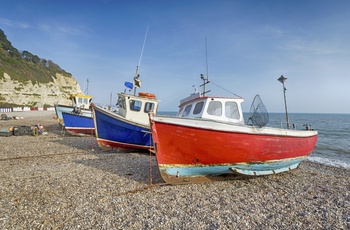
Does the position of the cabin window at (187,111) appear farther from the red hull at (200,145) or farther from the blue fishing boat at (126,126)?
the blue fishing boat at (126,126)

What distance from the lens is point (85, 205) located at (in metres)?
4.95

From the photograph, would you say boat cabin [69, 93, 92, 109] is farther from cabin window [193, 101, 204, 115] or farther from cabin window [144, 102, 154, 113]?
cabin window [193, 101, 204, 115]

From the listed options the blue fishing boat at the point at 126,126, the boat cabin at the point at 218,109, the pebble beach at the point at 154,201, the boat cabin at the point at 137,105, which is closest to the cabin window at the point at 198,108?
the boat cabin at the point at 218,109

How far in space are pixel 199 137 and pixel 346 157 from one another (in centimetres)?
1523

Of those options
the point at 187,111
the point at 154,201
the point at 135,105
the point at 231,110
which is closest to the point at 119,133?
the point at 135,105

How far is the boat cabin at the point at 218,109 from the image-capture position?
749 centimetres

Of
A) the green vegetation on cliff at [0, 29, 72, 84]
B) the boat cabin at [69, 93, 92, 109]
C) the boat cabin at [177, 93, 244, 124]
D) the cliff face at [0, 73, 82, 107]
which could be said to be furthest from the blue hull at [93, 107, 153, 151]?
the green vegetation on cliff at [0, 29, 72, 84]

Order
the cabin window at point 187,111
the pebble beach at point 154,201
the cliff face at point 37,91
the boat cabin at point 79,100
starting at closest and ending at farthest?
the pebble beach at point 154,201, the cabin window at point 187,111, the boat cabin at point 79,100, the cliff face at point 37,91

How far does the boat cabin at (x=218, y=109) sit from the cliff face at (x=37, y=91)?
6199cm

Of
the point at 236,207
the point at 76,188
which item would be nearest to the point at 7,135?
the point at 76,188

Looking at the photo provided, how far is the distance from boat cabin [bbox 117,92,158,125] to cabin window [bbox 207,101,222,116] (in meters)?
5.50

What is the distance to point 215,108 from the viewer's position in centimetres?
763

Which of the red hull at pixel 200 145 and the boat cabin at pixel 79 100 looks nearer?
the red hull at pixel 200 145

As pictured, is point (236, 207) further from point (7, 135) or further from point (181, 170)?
point (7, 135)
